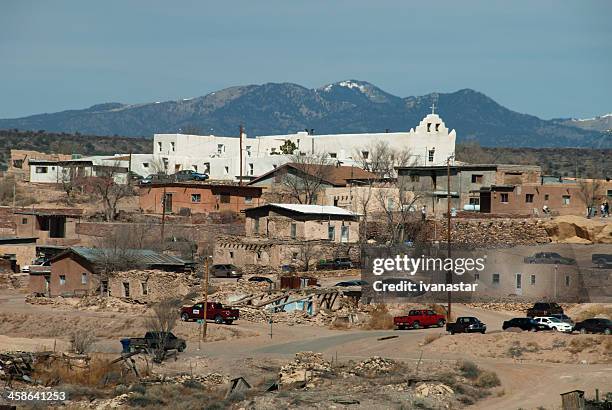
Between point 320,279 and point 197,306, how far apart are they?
1202cm

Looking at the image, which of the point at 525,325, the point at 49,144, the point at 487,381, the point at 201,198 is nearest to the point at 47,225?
the point at 201,198

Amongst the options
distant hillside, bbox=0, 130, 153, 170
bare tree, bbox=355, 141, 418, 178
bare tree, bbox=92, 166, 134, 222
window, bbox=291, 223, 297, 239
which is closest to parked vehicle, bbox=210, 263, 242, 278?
window, bbox=291, 223, 297, 239

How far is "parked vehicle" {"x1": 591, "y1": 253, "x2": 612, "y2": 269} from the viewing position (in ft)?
205

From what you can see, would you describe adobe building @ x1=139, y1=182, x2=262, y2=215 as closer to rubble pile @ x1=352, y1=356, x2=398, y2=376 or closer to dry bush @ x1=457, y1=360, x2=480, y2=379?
rubble pile @ x1=352, y1=356, x2=398, y2=376

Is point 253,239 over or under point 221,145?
under

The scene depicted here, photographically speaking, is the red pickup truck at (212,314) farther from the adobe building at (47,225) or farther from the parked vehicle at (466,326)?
the adobe building at (47,225)

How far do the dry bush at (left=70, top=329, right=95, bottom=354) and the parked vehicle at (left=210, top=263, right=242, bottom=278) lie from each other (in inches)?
580

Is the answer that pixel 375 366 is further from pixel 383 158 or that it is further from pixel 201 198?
pixel 383 158

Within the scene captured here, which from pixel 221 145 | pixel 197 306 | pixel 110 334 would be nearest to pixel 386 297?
pixel 197 306

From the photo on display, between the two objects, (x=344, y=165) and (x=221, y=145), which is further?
(x=221, y=145)

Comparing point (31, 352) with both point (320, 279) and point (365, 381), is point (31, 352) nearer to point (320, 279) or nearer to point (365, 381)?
point (365, 381)

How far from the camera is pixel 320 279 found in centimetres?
6819

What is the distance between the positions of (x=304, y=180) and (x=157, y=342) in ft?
149

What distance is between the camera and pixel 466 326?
5272 centimetres
